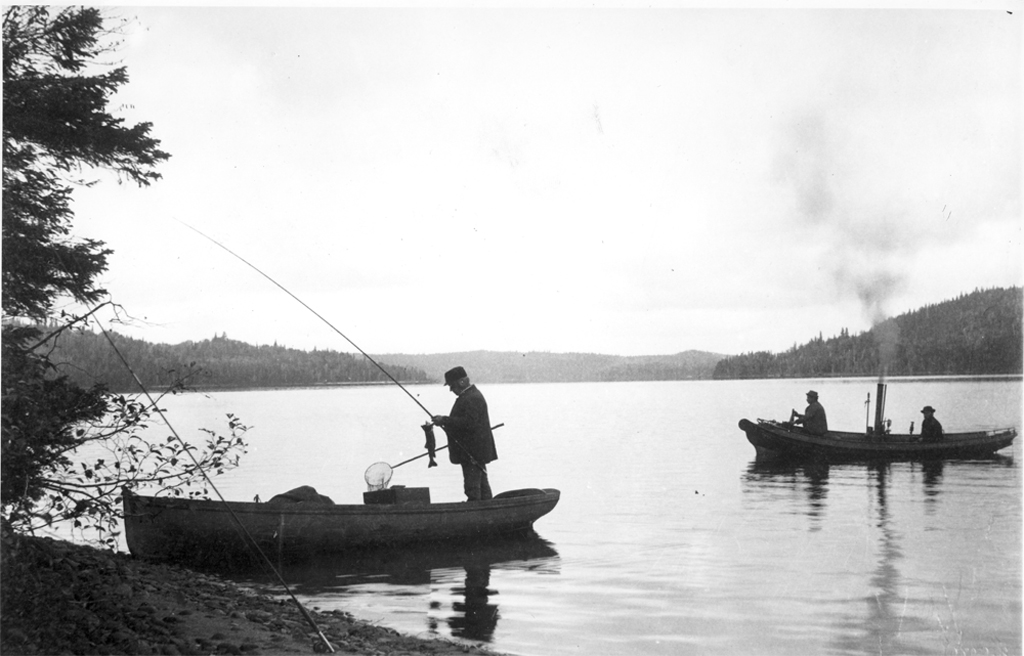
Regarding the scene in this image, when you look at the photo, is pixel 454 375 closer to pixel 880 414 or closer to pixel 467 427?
pixel 467 427

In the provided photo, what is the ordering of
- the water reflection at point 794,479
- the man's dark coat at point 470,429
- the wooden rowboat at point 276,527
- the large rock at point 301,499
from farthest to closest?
1. the water reflection at point 794,479
2. the man's dark coat at point 470,429
3. the large rock at point 301,499
4. the wooden rowboat at point 276,527

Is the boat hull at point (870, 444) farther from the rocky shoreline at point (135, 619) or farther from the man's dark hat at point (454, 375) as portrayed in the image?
the rocky shoreline at point (135, 619)

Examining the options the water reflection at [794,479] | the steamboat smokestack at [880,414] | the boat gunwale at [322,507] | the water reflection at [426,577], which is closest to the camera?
the water reflection at [426,577]

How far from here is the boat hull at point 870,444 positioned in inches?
758

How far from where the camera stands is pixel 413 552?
388 inches

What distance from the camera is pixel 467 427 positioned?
994 cm

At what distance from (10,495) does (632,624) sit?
212 inches

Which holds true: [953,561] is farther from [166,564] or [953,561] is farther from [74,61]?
[74,61]

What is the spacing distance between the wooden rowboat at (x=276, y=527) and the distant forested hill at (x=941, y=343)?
6941mm

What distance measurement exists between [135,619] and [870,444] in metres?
17.3

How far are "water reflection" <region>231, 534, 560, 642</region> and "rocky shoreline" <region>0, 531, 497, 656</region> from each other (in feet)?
3.57

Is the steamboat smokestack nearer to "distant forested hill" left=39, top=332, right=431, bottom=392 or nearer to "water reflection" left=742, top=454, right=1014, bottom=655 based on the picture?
"water reflection" left=742, top=454, right=1014, bottom=655

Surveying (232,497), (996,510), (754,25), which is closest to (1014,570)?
(996,510)

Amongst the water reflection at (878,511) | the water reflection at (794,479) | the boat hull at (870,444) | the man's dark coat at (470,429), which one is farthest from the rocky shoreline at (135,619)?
the boat hull at (870,444)
